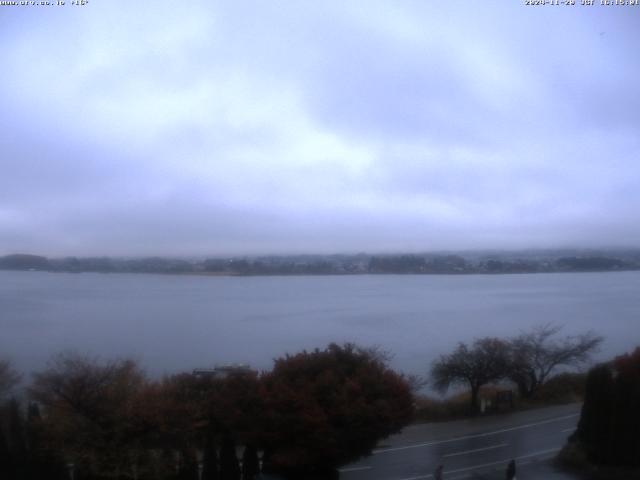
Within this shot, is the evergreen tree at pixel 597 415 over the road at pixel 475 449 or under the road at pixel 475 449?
over

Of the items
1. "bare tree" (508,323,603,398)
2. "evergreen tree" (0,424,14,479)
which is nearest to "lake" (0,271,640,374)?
"bare tree" (508,323,603,398)

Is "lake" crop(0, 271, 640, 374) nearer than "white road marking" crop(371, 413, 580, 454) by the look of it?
No

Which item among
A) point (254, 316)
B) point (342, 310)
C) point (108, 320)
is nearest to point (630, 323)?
point (342, 310)

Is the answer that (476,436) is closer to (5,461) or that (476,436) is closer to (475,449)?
(475,449)

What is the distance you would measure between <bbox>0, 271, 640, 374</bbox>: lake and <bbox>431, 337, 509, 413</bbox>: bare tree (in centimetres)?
120

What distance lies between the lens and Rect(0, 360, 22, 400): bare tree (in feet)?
33.3

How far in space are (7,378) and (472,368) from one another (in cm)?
979

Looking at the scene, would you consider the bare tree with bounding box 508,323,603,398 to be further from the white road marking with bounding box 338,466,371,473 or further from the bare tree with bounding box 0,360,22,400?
the bare tree with bounding box 0,360,22,400

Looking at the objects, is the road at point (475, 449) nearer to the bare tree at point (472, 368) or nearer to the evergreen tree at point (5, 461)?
the bare tree at point (472, 368)

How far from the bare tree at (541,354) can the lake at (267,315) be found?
0.80 meters

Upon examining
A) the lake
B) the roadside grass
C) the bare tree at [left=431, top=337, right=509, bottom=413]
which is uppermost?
the lake

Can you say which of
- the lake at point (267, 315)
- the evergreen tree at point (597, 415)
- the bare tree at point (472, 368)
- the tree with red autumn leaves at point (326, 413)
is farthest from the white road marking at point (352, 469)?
the bare tree at point (472, 368)

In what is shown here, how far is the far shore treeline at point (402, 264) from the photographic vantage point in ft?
65.2

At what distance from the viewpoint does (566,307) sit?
84.3ft
